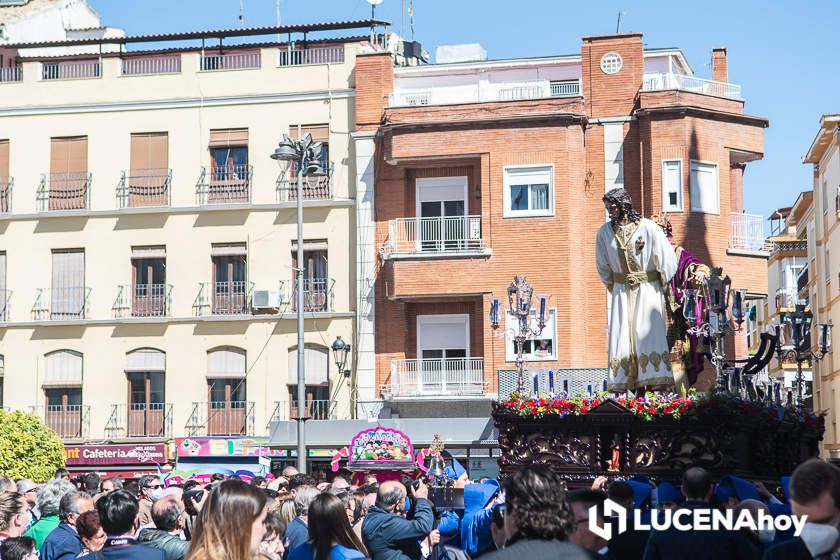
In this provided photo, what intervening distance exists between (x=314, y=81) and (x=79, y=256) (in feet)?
25.4

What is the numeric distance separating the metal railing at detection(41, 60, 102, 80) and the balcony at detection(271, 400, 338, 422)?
1044 centimetres

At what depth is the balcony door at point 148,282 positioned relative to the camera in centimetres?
3616

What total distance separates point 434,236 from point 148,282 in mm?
7790

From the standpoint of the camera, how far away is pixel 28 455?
1228 inches

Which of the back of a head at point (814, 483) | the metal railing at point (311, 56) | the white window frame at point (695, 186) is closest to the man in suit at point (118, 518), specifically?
the back of a head at point (814, 483)

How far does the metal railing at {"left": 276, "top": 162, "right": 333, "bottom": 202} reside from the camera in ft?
117

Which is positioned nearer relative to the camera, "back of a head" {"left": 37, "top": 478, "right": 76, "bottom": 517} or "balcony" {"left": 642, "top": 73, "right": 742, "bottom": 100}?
"back of a head" {"left": 37, "top": 478, "right": 76, "bottom": 517}

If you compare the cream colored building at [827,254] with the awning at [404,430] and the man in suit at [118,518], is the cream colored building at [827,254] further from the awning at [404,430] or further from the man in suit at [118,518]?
the man in suit at [118,518]

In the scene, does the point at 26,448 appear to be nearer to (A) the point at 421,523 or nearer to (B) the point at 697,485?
(A) the point at 421,523

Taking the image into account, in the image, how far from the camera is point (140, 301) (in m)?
36.3

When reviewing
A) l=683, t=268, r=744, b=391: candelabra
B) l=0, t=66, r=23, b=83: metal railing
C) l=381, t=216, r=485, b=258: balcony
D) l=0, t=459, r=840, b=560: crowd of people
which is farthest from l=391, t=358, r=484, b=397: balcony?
l=0, t=459, r=840, b=560: crowd of people

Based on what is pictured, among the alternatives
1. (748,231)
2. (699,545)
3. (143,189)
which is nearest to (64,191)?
(143,189)

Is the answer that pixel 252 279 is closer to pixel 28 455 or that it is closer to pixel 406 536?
pixel 28 455

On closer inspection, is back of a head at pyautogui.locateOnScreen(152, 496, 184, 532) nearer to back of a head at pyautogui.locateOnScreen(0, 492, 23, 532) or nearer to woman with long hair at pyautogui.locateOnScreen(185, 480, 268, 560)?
back of a head at pyautogui.locateOnScreen(0, 492, 23, 532)
